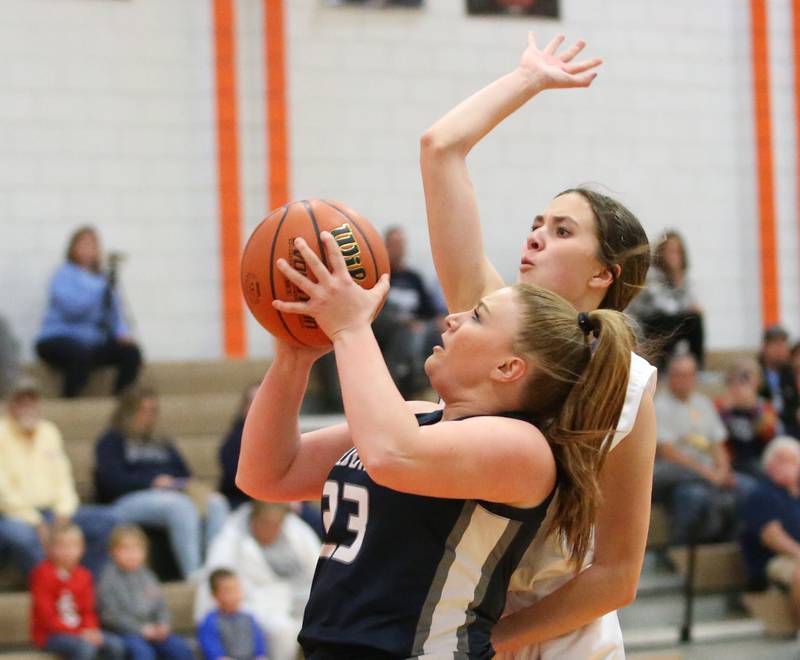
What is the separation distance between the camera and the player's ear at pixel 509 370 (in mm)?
2049

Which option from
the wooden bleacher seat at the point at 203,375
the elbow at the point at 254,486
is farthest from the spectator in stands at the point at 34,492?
the elbow at the point at 254,486

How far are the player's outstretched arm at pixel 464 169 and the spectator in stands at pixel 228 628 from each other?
377cm

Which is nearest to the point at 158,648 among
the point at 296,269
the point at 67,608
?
the point at 67,608

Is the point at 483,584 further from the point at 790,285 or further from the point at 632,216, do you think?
the point at 790,285

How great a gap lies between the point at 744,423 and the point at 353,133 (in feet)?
11.5

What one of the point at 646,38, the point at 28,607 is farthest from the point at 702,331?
the point at 28,607

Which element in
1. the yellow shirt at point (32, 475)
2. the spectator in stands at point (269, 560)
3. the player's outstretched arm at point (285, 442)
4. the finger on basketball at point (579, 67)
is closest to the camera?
the player's outstretched arm at point (285, 442)

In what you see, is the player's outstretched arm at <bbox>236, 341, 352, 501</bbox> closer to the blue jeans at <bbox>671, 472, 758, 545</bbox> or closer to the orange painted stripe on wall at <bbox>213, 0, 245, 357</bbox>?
the blue jeans at <bbox>671, 472, 758, 545</bbox>

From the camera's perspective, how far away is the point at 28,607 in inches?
233

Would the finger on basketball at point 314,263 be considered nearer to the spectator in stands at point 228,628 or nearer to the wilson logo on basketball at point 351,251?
the wilson logo on basketball at point 351,251

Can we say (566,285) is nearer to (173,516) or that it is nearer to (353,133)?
(173,516)

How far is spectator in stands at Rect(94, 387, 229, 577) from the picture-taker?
6.46 m

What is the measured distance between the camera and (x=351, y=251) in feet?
6.82

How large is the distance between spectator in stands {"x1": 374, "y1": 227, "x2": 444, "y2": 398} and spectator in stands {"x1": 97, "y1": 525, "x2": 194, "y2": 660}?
205 cm
